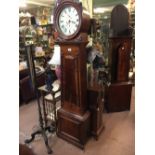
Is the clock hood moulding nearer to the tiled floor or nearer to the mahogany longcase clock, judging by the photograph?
the mahogany longcase clock

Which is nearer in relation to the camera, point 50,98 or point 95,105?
point 95,105

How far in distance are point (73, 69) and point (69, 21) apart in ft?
1.86

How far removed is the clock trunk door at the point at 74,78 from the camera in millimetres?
2018

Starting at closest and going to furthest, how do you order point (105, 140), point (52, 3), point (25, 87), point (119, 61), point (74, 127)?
point (74, 127) < point (105, 140) < point (119, 61) < point (25, 87) < point (52, 3)

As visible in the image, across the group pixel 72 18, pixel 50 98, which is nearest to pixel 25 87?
pixel 50 98

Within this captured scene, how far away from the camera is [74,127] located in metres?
2.24

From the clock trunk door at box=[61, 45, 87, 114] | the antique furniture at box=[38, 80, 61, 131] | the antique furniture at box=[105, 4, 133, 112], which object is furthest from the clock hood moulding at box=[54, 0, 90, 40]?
the antique furniture at box=[105, 4, 133, 112]

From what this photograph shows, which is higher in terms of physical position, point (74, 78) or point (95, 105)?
point (74, 78)

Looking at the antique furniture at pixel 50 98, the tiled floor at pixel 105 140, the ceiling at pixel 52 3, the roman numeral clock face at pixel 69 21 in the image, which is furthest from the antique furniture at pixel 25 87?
the ceiling at pixel 52 3

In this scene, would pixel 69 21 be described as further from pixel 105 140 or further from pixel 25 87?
pixel 25 87

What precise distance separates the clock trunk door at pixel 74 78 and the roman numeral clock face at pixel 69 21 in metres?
0.18
